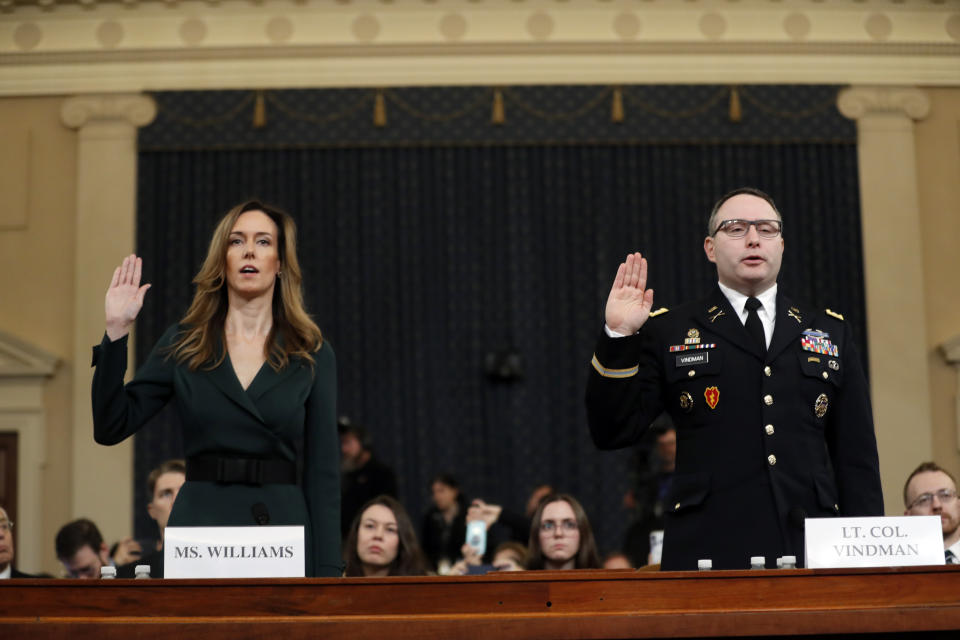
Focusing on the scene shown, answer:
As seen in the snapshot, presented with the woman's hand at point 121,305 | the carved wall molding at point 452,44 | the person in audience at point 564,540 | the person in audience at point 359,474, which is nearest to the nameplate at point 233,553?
the woman's hand at point 121,305

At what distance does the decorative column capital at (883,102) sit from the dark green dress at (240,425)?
803 centimetres

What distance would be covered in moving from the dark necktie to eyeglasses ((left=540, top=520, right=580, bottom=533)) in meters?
2.50

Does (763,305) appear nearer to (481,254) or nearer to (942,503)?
(942,503)

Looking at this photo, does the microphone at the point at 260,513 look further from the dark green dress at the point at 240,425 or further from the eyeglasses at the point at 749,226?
the eyeglasses at the point at 749,226

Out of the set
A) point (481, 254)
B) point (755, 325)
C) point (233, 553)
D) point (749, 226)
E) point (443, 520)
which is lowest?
point (233, 553)

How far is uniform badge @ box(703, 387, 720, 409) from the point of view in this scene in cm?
289

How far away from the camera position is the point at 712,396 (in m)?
2.89

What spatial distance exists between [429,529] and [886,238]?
4.46 meters

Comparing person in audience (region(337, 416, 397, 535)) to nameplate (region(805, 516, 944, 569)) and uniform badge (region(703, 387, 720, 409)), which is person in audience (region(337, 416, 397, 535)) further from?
nameplate (region(805, 516, 944, 569))

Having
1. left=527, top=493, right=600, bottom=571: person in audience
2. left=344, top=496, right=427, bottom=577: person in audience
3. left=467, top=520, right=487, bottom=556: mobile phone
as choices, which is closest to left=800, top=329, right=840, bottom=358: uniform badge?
left=344, top=496, right=427, bottom=577: person in audience

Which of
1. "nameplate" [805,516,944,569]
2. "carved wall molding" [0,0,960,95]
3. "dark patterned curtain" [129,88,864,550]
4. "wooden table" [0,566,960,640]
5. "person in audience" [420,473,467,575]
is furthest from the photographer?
"carved wall molding" [0,0,960,95]

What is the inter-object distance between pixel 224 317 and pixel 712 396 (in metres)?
1.17

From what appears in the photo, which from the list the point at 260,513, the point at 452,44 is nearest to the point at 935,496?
the point at 260,513

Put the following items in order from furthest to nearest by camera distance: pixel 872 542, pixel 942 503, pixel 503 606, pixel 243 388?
1. pixel 942 503
2. pixel 243 388
3. pixel 872 542
4. pixel 503 606
